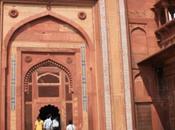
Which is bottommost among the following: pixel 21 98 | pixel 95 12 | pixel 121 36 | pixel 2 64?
pixel 21 98

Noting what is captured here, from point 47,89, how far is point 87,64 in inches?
50.5

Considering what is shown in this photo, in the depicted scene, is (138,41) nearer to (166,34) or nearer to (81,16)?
(166,34)

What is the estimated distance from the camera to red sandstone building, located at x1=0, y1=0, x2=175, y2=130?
10.4m

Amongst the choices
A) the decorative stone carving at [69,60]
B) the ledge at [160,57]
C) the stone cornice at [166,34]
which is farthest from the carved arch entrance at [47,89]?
the stone cornice at [166,34]

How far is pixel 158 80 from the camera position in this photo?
36.8 feet

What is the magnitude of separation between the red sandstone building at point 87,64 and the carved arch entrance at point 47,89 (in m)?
0.03

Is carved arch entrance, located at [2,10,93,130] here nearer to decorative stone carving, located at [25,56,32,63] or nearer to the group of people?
decorative stone carving, located at [25,56,32,63]

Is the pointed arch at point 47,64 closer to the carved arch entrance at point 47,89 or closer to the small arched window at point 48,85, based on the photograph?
the carved arch entrance at point 47,89

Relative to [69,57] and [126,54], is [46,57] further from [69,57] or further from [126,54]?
[126,54]

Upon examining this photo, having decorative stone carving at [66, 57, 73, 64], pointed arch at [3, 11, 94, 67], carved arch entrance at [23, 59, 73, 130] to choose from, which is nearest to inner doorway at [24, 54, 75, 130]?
carved arch entrance at [23, 59, 73, 130]

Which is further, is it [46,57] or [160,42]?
[160,42]

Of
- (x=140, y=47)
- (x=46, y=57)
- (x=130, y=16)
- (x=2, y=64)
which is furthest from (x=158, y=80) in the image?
(x=2, y=64)

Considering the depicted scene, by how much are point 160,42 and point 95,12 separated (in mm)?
2025

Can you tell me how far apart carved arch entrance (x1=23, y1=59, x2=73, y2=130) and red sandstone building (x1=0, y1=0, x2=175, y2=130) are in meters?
0.03
